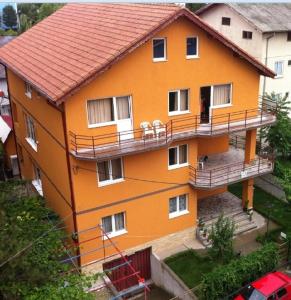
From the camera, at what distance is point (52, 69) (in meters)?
18.4

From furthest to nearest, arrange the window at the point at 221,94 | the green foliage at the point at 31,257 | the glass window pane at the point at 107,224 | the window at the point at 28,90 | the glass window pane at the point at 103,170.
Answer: the window at the point at 28,90, the window at the point at 221,94, the glass window pane at the point at 107,224, the glass window pane at the point at 103,170, the green foliage at the point at 31,257

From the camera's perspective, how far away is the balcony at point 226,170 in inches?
805

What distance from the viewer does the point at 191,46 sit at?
60.4 ft

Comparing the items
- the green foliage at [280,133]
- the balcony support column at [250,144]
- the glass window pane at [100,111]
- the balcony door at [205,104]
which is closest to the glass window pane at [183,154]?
the balcony door at [205,104]

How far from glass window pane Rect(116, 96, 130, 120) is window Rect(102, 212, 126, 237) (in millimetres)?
5251

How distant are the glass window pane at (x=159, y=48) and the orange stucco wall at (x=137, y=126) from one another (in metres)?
0.33

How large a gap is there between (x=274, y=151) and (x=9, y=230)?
781 inches

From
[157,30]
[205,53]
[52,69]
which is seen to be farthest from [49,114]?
[205,53]

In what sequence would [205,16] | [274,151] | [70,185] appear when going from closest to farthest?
[70,185]
[274,151]
[205,16]

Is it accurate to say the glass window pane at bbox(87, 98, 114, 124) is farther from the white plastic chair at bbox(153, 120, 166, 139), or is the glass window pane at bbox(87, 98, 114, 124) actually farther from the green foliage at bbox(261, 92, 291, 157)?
the green foliage at bbox(261, 92, 291, 157)

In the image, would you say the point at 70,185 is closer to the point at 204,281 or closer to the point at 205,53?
the point at 204,281

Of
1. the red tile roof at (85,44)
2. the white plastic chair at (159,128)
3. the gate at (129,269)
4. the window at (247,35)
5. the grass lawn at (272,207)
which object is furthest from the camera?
the window at (247,35)

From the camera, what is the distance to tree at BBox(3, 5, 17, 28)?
10894cm

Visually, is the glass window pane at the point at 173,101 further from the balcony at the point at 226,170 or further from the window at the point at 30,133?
the window at the point at 30,133
